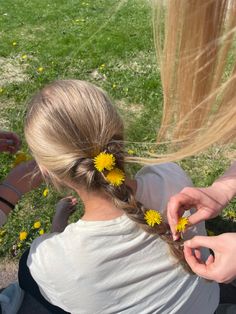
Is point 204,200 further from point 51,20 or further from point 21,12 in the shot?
point 21,12

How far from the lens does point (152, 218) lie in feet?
5.30

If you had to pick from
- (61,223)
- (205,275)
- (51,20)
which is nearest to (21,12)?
(51,20)

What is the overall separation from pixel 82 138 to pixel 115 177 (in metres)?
0.19

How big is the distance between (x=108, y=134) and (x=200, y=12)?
529mm

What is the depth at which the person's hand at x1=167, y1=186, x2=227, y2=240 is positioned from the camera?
152 cm

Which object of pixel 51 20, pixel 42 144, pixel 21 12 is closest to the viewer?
pixel 42 144

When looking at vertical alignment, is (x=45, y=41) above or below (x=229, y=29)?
below

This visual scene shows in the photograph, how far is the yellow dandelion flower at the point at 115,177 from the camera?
5.21 ft

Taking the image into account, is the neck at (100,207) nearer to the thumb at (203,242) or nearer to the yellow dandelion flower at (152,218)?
the yellow dandelion flower at (152,218)

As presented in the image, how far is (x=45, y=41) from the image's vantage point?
536cm

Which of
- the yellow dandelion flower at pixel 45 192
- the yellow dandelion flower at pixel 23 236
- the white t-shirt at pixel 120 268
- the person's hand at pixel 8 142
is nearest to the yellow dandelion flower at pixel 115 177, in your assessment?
the white t-shirt at pixel 120 268

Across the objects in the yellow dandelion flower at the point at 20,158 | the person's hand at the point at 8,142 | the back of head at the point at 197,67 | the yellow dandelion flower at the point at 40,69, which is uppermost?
the back of head at the point at 197,67

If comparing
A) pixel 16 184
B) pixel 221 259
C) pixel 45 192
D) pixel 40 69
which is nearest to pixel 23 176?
pixel 16 184

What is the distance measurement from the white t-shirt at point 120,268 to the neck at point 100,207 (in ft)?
0.08
